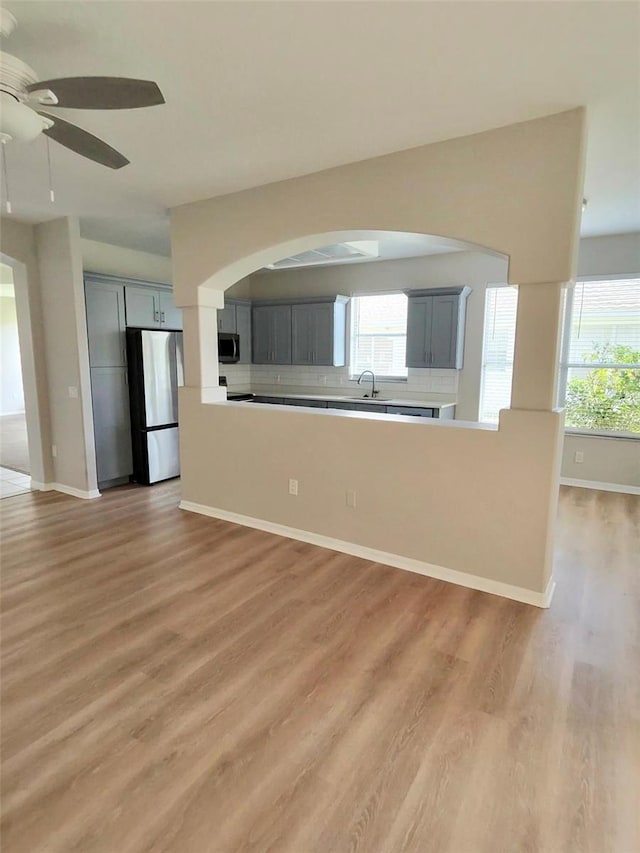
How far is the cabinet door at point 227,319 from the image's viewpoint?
20.6ft

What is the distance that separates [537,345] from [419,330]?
299cm

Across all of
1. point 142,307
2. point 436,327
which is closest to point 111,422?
point 142,307

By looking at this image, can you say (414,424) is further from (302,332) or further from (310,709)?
(302,332)

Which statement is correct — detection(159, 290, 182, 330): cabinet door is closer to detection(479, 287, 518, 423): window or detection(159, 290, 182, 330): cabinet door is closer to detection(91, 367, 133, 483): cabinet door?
detection(91, 367, 133, 483): cabinet door

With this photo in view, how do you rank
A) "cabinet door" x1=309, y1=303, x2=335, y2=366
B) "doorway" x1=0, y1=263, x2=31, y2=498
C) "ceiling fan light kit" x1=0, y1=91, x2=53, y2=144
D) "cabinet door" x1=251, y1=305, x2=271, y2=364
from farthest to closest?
"doorway" x1=0, y1=263, x2=31, y2=498, "cabinet door" x1=251, y1=305, x2=271, y2=364, "cabinet door" x1=309, y1=303, x2=335, y2=366, "ceiling fan light kit" x1=0, y1=91, x2=53, y2=144

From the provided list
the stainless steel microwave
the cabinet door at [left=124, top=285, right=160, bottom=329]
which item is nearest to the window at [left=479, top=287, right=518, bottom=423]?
the stainless steel microwave

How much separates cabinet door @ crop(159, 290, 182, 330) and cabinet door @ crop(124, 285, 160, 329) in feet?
0.20

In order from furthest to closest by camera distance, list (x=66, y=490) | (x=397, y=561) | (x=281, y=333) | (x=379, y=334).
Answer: (x=281, y=333), (x=379, y=334), (x=66, y=490), (x=397, y=561)

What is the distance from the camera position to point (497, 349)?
5.45 m

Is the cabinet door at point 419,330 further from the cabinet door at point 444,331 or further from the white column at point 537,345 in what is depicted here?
the white column at point 537,345

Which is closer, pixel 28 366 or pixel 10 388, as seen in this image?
pixel 28 366

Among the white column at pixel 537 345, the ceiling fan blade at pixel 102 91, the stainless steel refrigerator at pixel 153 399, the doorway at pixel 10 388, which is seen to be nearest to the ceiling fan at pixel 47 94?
the ceiling fan blade at pixel 102 91

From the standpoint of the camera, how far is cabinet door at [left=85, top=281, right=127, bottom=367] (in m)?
4.74

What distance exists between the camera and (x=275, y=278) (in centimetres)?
693
